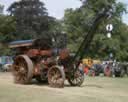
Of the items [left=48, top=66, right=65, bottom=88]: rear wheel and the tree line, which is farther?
the tree line

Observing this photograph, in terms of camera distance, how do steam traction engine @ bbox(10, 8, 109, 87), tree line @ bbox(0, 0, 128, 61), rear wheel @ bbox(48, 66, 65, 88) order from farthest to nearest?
tree line @ bbox(0, 0, 128, 61), steam traction engine @ bbox(10, 8, 109, 87), rear wheel @ bbox(48, 66, 65, 88)

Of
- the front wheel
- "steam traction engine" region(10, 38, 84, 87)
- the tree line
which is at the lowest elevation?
the front wheel

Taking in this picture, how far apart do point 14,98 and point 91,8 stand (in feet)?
174

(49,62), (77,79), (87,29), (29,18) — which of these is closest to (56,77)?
(49,62)

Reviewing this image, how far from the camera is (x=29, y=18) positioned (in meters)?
85.1

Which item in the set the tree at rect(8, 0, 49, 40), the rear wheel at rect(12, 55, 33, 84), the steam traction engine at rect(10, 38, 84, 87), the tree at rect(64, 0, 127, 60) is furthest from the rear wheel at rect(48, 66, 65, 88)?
the tree at rect(8, 0, 49, 40)

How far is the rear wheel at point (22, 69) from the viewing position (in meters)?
21.1

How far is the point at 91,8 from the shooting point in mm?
67375

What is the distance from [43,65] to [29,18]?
64676mm

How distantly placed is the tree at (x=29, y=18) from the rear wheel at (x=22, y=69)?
55115 mm

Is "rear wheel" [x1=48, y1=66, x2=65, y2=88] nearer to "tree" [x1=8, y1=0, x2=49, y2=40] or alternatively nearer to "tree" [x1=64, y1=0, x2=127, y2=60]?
"tree" [x1=64, y1=0, x2=127, y2=60]

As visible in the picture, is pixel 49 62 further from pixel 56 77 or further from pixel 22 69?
pixel 22 69

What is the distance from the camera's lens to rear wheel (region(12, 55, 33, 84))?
830 inches

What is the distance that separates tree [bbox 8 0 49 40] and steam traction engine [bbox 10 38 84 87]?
55.4 metres
